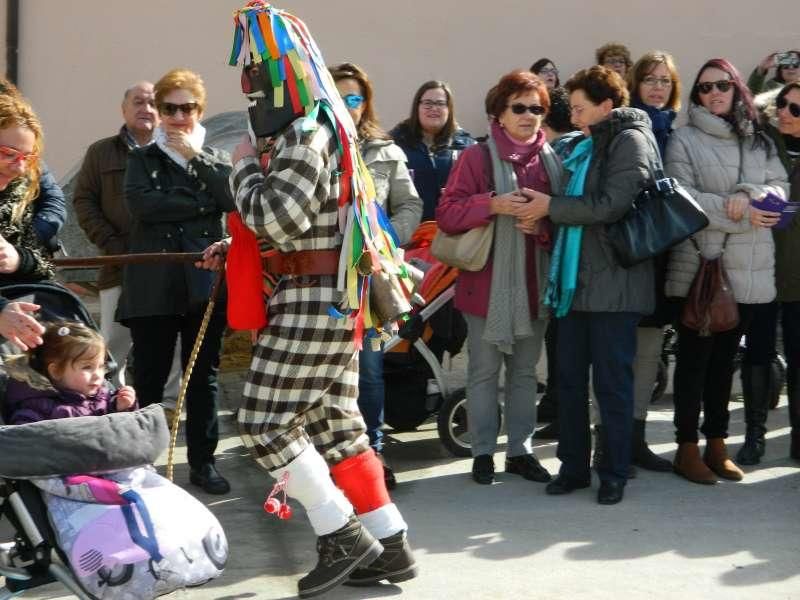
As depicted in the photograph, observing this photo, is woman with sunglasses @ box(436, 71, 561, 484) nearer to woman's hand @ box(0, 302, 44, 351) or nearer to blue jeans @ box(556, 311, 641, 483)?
blue jeans @ box(556, 311, 641, 483)

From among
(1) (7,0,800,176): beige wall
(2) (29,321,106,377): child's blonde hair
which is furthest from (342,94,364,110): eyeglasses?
(1) (7,0,800,176): beige wall

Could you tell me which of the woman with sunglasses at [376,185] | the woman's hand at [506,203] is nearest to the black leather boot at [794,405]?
the woman's hand at [506,203]

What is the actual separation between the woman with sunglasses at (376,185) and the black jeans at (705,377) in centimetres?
132

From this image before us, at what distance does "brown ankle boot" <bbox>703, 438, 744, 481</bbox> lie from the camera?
6.00 m

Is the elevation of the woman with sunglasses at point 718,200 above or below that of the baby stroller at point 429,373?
above

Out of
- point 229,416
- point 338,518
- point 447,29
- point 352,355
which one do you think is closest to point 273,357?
point 352,355

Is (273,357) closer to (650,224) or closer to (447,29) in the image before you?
(650,224)

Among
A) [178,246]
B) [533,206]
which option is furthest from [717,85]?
[178,246]

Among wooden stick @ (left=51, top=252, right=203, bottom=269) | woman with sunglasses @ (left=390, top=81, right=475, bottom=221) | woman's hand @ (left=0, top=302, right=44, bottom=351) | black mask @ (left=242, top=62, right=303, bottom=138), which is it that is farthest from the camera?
woman with sunglasses @ (left=390, top=81, right=475, bottom=221)

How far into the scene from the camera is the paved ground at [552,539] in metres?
4.61

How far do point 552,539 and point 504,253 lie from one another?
53.1 inches

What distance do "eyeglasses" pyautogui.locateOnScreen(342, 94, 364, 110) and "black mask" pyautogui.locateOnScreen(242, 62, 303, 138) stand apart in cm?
143

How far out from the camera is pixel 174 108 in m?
5.65

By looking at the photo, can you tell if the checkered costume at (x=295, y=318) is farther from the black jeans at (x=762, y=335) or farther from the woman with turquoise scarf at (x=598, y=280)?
the black jeans at (x=762, y=335)
